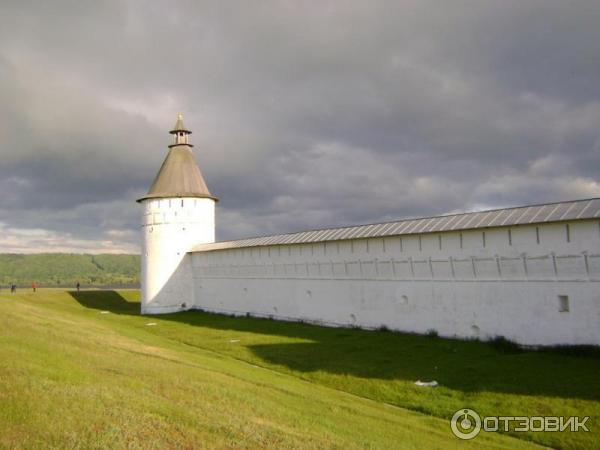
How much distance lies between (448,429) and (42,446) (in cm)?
576

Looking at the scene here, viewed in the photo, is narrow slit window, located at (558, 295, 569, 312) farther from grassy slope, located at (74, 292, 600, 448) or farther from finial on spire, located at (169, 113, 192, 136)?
finial on spire, located at (169, 113, 192, 136)

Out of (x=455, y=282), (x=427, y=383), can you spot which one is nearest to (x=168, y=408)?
(x=427, y=383)

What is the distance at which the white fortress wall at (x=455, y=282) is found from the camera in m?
11.7

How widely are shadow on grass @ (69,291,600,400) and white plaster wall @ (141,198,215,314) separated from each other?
12.9 m

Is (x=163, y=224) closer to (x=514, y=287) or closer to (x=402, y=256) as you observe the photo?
(x=402, y=256)

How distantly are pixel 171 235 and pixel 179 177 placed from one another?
3333 mm

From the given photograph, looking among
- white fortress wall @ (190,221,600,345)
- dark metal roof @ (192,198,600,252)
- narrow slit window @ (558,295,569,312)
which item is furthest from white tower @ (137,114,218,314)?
narrow slit window @ (558,295,569,312)

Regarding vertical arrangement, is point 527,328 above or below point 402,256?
below

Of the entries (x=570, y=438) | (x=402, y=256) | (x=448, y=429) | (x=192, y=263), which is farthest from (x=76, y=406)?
(x=192, y=263)

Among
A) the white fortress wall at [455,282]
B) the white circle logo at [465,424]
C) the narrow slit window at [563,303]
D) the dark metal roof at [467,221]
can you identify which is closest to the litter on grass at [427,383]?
the white circle logo at [465,424]

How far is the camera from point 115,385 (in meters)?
7.21

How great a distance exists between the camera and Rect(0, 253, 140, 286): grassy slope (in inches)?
4104

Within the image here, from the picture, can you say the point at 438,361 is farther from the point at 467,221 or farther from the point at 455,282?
the point at 467,221

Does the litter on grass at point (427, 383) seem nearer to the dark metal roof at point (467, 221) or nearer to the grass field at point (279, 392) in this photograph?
the grass field at point (279, 392)
